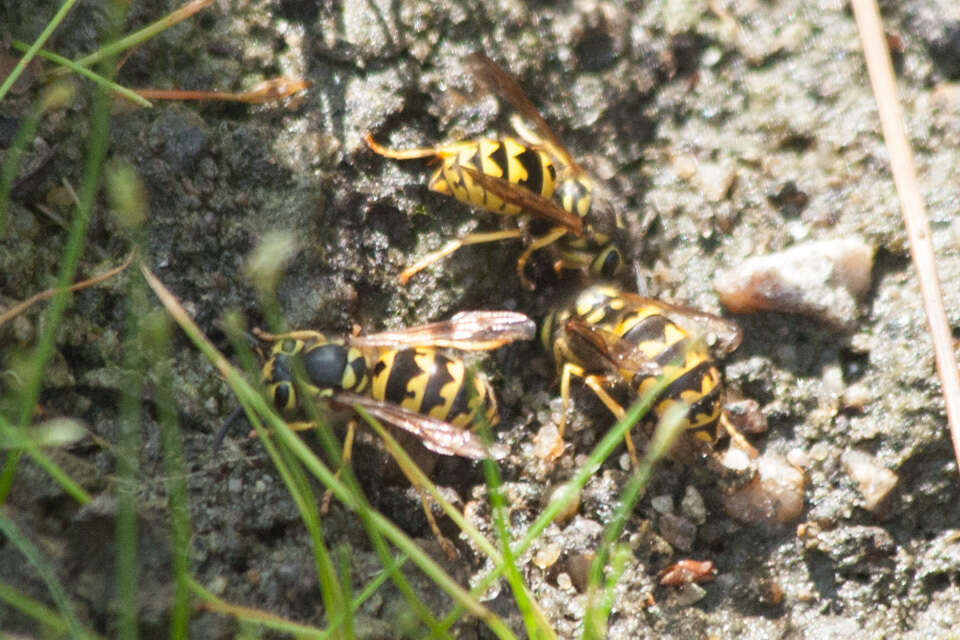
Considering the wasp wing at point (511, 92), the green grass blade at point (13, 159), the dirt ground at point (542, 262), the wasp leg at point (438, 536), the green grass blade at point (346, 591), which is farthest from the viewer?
the wasp wing at point (511, 92)

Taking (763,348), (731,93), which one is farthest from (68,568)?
(731,93)

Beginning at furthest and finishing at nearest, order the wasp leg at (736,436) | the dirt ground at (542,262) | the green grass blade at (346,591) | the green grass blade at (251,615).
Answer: the wasp leg at (736,436)
the dirt ground at (542,262)
the green grass blade at (251,615)
the green grass blade at (346,591)

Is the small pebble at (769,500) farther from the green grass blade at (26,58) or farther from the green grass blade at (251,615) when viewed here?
the green grass blade at (26,58)

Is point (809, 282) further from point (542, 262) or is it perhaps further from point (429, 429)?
point (429, 429)

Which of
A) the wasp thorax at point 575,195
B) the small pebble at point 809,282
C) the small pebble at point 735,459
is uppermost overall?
the wasp thorax at point 575,195

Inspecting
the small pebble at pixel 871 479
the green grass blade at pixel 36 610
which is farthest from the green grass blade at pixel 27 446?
the small pebble at pixel 871 479

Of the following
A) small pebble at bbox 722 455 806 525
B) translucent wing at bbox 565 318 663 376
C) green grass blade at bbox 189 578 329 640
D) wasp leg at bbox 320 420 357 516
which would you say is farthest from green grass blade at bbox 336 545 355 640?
small pebble at bbox 722 455 806 525
